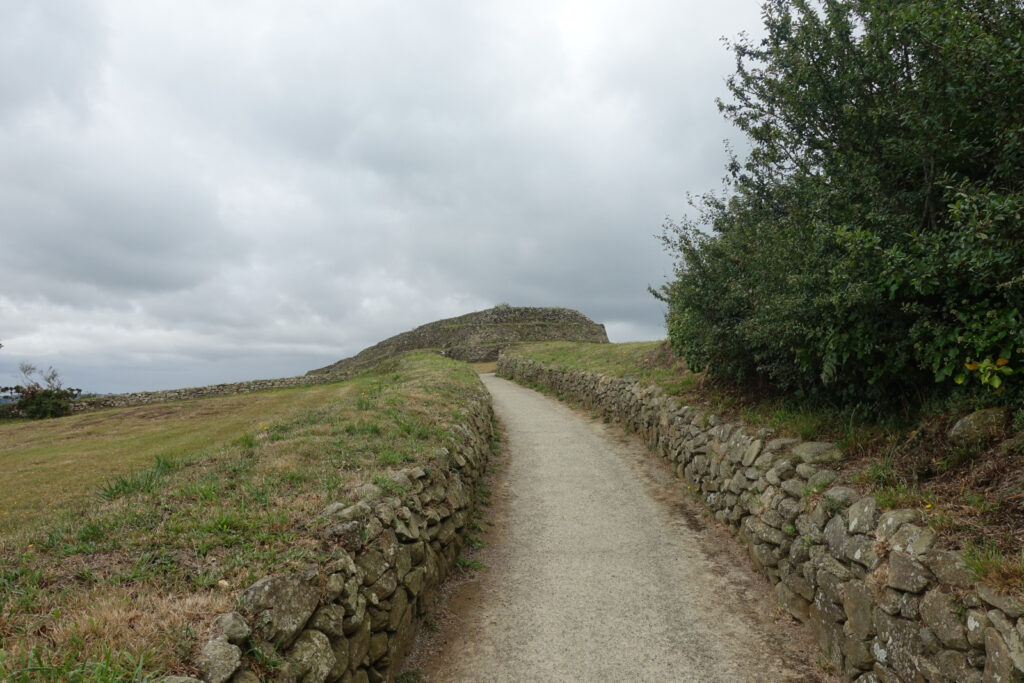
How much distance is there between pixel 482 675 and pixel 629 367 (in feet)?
46.0

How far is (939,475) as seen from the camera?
5539 mm

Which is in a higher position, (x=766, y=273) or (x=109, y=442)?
(x=766, y=273)

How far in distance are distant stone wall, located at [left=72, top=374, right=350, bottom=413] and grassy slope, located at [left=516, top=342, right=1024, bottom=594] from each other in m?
31.9

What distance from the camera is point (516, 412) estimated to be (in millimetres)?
19938

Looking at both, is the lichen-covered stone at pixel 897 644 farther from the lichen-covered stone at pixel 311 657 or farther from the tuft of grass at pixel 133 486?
the tuft of grass at pixel 133 486

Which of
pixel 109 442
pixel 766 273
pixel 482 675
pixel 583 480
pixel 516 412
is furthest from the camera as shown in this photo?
pixel 516 412

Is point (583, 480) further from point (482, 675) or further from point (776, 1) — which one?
point (776, 1)

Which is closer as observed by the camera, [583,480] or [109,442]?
[583,480]

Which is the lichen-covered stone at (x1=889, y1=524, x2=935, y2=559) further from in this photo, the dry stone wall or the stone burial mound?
the stone burial mound

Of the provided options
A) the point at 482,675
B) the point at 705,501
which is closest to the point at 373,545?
the point at 482,675

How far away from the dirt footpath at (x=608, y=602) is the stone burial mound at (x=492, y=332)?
34.7 metres

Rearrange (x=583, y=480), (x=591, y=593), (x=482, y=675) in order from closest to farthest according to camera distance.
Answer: (x=482, y=675) → (x=591, y=593) → (x=583, y=480)

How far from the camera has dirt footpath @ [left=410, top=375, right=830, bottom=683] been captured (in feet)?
18.1

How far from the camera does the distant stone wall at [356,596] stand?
149 inches
